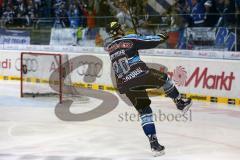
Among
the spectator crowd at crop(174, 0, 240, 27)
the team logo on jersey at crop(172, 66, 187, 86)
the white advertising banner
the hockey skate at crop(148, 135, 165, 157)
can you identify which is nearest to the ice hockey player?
the hockey skate at crop(148, 135, 165, 157)

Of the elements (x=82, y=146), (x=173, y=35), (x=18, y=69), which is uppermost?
(x=173, y=35)

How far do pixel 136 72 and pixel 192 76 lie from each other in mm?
6794

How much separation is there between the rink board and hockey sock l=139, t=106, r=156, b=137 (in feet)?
20.9

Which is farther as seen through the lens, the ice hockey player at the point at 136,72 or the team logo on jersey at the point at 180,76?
the team logo on jersey at the point at 180,76

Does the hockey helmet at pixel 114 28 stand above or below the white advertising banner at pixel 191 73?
above

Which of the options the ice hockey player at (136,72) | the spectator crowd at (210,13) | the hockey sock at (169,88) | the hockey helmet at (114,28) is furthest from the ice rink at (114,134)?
the spectator crowd at (210,13)

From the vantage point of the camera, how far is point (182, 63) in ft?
49.4

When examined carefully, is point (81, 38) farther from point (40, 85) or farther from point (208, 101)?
point (208, 101)

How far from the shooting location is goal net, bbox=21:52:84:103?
15.7 metres

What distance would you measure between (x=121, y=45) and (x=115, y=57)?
232mm

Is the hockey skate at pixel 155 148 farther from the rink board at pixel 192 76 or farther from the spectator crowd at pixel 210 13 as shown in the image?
the spectator crowd at pixel 210 13

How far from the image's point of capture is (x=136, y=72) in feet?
27.1

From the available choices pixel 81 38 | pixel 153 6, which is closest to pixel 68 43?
pixel 81 38

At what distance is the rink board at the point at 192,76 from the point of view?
14.0 meters
